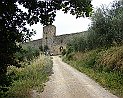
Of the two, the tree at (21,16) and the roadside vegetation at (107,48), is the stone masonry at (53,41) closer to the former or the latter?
the roadside vegetation at (107,48)

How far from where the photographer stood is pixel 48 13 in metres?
9.41

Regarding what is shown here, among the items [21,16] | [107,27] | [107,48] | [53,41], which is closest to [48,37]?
[53,41]

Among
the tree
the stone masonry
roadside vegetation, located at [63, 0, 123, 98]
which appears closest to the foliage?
roadside vegetation, located at [63, 0, 123, 98]

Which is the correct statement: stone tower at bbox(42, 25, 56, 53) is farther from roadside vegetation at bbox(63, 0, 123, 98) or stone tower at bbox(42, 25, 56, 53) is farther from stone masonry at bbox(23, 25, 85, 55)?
roadside vegetation at bbox(63, 0, 123, 98)

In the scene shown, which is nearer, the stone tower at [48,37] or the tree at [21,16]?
the tree at [21,16]

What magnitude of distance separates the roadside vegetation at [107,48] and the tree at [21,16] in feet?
25.4

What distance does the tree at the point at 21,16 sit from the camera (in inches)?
349

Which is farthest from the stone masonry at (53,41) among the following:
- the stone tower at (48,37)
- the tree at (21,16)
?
the tree at (21,16)

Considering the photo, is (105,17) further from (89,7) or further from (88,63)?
(89,7)

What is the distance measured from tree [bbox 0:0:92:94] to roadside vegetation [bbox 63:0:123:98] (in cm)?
Answer: 774

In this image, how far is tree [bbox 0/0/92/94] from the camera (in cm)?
886

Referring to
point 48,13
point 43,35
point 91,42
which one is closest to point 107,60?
point 91,42

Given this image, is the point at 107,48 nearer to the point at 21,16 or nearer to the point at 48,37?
the point at 21,16

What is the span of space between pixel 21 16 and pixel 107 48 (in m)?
21.4
